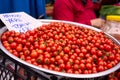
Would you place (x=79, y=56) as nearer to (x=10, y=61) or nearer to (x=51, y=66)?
(x=51, y=66)

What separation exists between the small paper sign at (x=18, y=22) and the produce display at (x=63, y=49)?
0.04 meters

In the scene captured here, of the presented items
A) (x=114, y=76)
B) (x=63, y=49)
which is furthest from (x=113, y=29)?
(x=63, y=49)

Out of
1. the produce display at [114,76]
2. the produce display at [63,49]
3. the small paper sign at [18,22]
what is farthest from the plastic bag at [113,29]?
the small paper sign at [18,22]

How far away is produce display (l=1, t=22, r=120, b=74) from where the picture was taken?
1.27m

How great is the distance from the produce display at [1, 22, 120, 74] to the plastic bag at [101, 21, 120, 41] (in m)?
0.14

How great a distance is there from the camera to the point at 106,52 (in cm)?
143

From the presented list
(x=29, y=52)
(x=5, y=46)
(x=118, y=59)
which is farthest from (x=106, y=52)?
(x=5, y=46)

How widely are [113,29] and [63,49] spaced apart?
492mm

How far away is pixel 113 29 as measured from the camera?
68.3 inches

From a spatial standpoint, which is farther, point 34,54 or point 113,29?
point 113,29

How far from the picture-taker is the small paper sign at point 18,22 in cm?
148

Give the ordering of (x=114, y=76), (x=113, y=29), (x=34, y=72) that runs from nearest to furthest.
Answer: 1. (x=34, y=72)
2. (x=114, y=76)
3. (x=113, y=29)

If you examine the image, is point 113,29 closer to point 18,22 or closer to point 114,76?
point 114,76

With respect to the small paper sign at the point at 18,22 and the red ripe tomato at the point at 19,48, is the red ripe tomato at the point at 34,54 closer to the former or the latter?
the red ripe tomato at the point at 19,48
